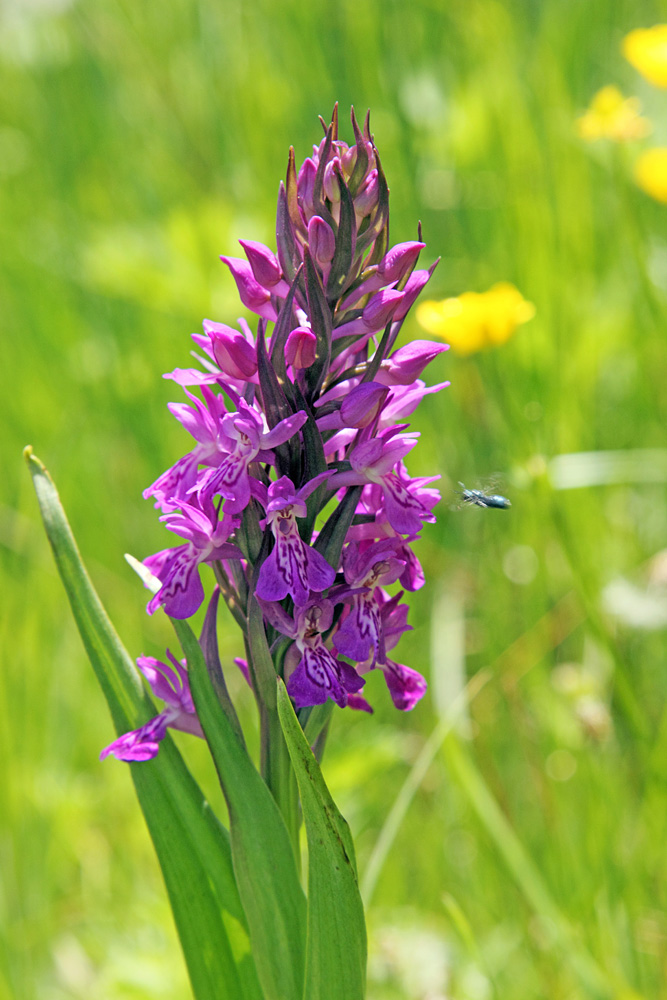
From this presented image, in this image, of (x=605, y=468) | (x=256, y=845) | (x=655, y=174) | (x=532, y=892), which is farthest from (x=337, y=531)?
(x=655, y=174)

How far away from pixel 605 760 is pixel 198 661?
156 centimetres

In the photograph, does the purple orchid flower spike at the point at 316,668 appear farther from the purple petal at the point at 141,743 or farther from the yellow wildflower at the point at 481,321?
the yellow wildflower at the point at 481,321

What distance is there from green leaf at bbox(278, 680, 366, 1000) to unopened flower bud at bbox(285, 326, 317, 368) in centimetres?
40

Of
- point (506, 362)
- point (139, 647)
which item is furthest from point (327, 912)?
point (506, 362)

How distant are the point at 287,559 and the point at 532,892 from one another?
41.0 inches

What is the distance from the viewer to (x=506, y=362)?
9.67ft

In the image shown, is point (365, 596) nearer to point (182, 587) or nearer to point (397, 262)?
point (182, 587)

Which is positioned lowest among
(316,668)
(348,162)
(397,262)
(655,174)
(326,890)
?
(326,890)

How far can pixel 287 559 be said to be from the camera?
102cm

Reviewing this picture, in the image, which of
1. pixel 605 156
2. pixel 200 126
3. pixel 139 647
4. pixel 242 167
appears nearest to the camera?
pixel 139 647

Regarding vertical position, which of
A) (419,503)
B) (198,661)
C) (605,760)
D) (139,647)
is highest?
(139,647)

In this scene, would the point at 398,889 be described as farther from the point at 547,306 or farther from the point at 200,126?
the point at 200,126

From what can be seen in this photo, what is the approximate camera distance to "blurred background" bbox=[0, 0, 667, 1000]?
1945mm

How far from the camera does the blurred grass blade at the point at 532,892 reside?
5.08 ft
